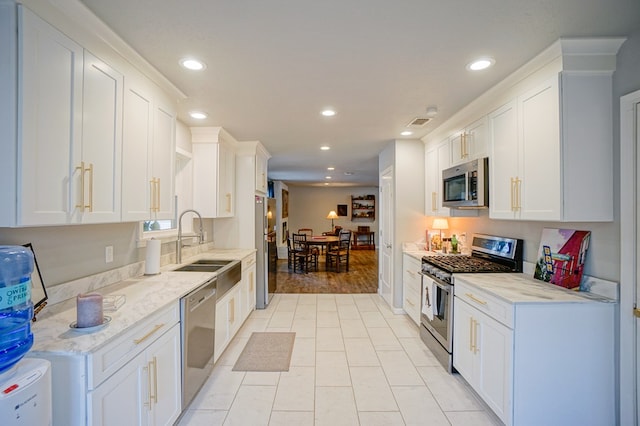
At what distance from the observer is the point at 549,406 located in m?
1.91

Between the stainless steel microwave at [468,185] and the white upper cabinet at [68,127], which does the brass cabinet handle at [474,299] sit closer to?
the stainless steel microwave at [468,185]

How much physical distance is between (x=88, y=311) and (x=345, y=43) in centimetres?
201

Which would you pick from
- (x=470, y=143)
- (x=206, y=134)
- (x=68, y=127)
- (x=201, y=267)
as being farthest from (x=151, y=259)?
(x=470, y=143)

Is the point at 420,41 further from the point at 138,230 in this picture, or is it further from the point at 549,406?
the point at 138,230

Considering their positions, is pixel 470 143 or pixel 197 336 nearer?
pixel 197 336

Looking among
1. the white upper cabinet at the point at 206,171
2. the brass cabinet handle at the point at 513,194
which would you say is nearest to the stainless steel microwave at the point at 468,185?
the brass cabinet handle at the point at 513,194

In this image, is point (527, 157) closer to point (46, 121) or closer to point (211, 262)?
point (46, 121)

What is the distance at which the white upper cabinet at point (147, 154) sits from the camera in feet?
6.61

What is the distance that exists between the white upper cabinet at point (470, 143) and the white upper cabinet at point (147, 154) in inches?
111

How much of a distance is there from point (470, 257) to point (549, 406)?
174 centimetres

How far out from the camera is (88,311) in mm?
1453

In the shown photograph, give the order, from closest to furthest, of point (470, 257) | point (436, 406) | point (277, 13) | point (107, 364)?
point (107, 364) → point (277, 13) → point (436, 406) → point (470, 257)

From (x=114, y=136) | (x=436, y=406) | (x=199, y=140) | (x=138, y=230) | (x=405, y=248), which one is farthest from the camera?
(x=405, y=248)

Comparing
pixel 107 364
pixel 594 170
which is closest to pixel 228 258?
pixel 107 364
